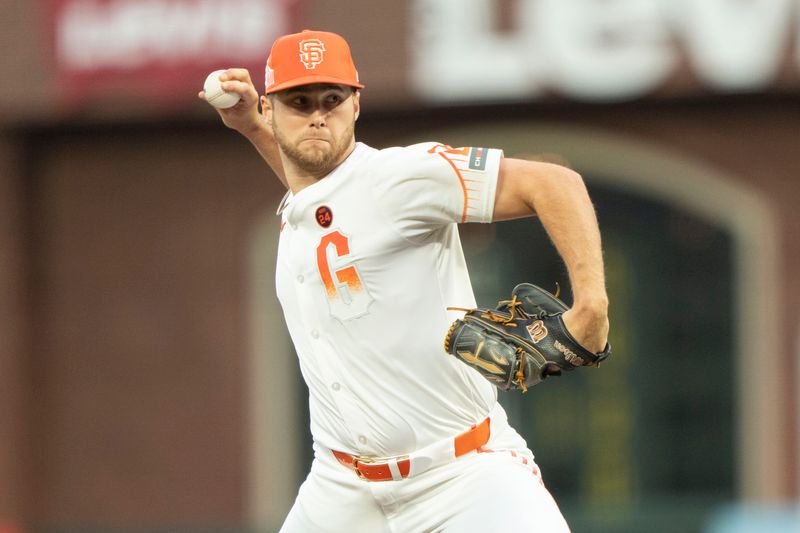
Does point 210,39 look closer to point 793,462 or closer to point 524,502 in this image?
point 793,462

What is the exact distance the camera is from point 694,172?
12328 millimetres

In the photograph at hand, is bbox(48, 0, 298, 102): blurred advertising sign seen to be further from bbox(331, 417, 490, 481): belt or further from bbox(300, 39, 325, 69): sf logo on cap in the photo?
bbox(331, 417, 490, 481): belt

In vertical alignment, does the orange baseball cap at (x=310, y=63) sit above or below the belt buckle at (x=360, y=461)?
above

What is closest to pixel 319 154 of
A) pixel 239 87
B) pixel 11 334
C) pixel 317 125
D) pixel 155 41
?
pixel 317 125

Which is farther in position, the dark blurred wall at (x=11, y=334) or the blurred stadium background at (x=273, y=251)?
the dark blurred wall at (x=11, y=334)

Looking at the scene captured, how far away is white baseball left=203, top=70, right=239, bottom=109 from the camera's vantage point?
4977 mm

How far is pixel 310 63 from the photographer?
4684 millimetres

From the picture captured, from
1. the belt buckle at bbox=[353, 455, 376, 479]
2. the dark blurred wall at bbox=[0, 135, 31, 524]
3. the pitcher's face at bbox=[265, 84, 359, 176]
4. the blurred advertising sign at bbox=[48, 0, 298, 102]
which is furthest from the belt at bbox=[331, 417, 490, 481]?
the dark blurred wall at bbox=[0, 135, 31, 524]

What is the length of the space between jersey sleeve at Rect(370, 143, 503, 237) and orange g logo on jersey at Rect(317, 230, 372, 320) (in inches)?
7.9

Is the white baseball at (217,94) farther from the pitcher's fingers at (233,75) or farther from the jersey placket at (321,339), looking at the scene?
the jersey placket at (321,339)

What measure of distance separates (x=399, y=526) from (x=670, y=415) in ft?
27.0

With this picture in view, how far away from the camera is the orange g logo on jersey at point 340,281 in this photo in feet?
15.3

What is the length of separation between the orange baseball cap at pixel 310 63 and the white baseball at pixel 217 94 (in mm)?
267

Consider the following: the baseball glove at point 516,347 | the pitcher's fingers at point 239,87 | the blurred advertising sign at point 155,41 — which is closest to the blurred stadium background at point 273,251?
the blurred advertising sign at point 155,41
